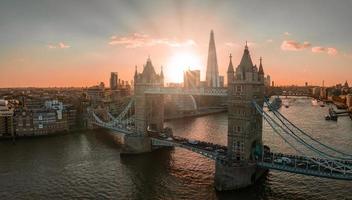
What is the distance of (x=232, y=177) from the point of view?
4409cm

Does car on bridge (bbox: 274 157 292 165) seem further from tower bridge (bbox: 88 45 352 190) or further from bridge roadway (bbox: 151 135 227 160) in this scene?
bridge roadway (bbox: 151 135 227 160)

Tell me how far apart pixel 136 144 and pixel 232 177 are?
82.4ft

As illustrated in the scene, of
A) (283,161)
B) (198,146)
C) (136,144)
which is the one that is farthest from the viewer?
(136,144)

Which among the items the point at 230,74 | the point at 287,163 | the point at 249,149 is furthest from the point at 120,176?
the point at 287,163

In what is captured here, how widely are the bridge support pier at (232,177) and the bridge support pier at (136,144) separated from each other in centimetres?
2253

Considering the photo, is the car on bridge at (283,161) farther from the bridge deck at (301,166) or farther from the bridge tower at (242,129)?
the bridge tower at (242,129)

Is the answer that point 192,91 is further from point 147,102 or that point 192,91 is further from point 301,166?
point 301,166

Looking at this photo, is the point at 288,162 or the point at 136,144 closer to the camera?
the point at 288,162

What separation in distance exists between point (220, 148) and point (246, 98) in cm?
1091

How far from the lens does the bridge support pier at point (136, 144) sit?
211ft

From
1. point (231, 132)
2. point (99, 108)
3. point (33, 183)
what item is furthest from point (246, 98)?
point (99, 108)

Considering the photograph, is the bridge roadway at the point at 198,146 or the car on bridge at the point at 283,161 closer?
the car on bridge at the point at 283,161

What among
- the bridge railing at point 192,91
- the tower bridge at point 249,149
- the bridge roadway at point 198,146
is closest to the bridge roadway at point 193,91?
the bridge railing at point 192,91

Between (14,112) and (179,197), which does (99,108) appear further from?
(179,197)
